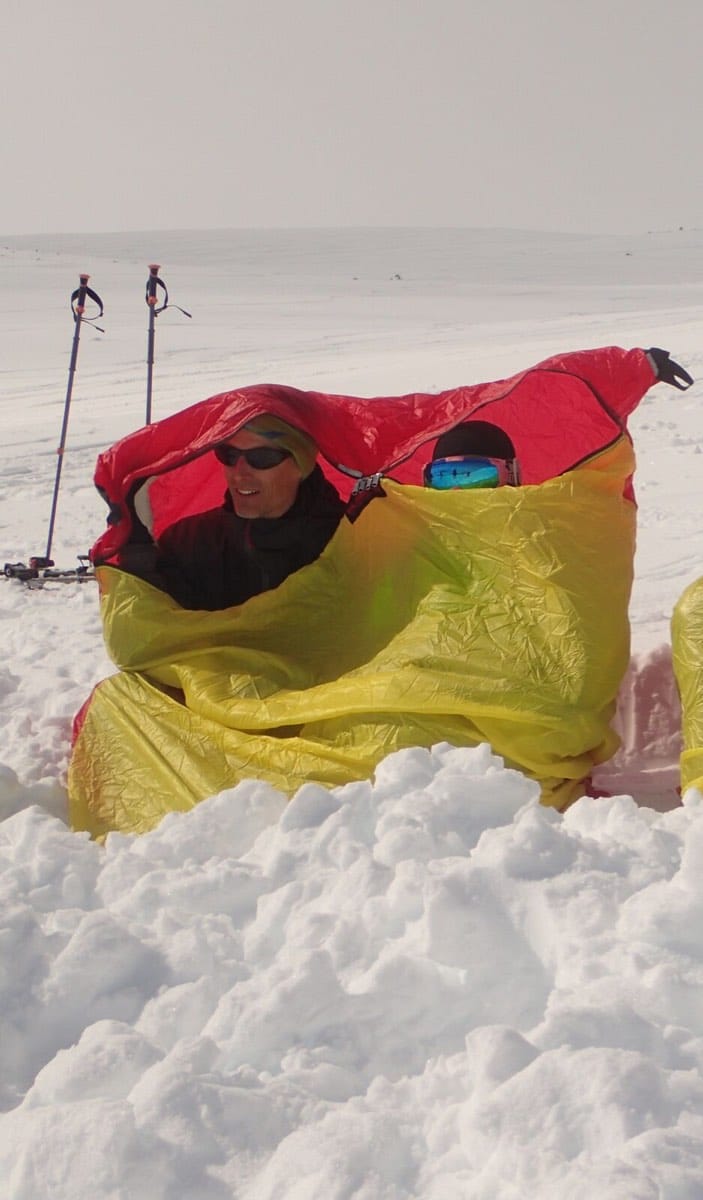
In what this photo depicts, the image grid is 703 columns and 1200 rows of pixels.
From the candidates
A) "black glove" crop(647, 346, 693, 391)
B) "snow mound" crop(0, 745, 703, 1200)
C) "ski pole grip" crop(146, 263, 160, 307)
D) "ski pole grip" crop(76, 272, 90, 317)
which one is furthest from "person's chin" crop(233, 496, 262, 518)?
"ski pole grip" crop(146, 263, 160, 307)

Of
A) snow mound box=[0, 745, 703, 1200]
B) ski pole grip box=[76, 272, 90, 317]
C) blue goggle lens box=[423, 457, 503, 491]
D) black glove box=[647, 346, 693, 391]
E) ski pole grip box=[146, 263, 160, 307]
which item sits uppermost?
ski pole grip box=[146, 263, 160, 307]

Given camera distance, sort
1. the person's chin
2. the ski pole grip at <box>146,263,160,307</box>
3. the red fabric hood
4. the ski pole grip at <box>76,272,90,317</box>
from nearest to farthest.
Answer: the red fabric hood → the person's chin → the ski pole grip at <box>76,272,90,317</box> → the ski pole grip at <box>146,263,160,307</box>

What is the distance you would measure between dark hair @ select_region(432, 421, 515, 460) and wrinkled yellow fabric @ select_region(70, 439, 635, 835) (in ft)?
0.88

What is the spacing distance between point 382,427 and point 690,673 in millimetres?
1478

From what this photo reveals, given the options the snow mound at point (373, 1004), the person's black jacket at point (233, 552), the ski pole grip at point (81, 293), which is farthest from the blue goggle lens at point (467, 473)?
the ski pole grip at point (81, 293)

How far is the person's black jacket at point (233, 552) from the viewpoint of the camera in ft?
10.8

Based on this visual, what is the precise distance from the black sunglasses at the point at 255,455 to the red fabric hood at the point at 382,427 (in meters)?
0.08

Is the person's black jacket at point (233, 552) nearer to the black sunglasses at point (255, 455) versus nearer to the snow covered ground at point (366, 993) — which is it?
the black sunglasses at point (255, 455)

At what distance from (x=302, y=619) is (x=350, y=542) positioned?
287 millimetres

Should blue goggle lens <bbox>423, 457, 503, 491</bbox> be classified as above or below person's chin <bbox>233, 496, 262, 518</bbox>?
above

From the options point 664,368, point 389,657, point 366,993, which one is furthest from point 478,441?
point 366,993

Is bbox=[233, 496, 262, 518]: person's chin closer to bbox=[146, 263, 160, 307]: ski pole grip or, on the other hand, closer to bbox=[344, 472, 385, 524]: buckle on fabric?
bbox=[344, 472, 385, 524]: buckle on fabric

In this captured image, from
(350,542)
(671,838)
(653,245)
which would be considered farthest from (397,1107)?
(653,245)

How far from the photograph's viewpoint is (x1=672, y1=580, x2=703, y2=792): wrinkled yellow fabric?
232cm
